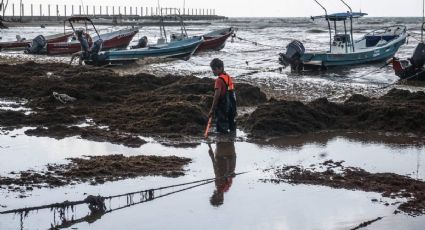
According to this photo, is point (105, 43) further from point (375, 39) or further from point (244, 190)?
point (244, 190)

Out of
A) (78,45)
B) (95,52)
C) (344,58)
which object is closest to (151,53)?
(95,52)

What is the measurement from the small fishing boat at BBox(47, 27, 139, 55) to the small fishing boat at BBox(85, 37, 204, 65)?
16.9 ft

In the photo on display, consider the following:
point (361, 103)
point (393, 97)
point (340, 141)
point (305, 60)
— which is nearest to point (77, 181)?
point (340, 141)

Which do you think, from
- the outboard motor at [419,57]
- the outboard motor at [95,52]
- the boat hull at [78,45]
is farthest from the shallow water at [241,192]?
the boat hull at [78,45]

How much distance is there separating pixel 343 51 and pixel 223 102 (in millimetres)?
15503

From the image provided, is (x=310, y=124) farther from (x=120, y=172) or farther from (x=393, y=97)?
(x=120, y=172)

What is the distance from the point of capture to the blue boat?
2377 centimetres

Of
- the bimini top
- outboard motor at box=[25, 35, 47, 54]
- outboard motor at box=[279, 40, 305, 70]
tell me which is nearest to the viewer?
the bimini top

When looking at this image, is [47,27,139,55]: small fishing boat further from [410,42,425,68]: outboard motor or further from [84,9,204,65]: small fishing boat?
[410,42,425,68]: outboard motor

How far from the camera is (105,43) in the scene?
113ft

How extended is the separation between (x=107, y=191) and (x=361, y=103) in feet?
25.0

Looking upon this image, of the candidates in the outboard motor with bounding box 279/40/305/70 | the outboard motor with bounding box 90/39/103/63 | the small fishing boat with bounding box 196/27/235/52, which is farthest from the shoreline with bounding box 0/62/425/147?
the small fishing boat with bounding box 196/27/235/52

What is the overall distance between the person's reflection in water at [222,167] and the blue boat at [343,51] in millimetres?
13848

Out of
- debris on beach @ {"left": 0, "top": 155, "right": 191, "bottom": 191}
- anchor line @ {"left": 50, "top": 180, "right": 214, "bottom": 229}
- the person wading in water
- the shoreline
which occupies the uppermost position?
the person wading in water
